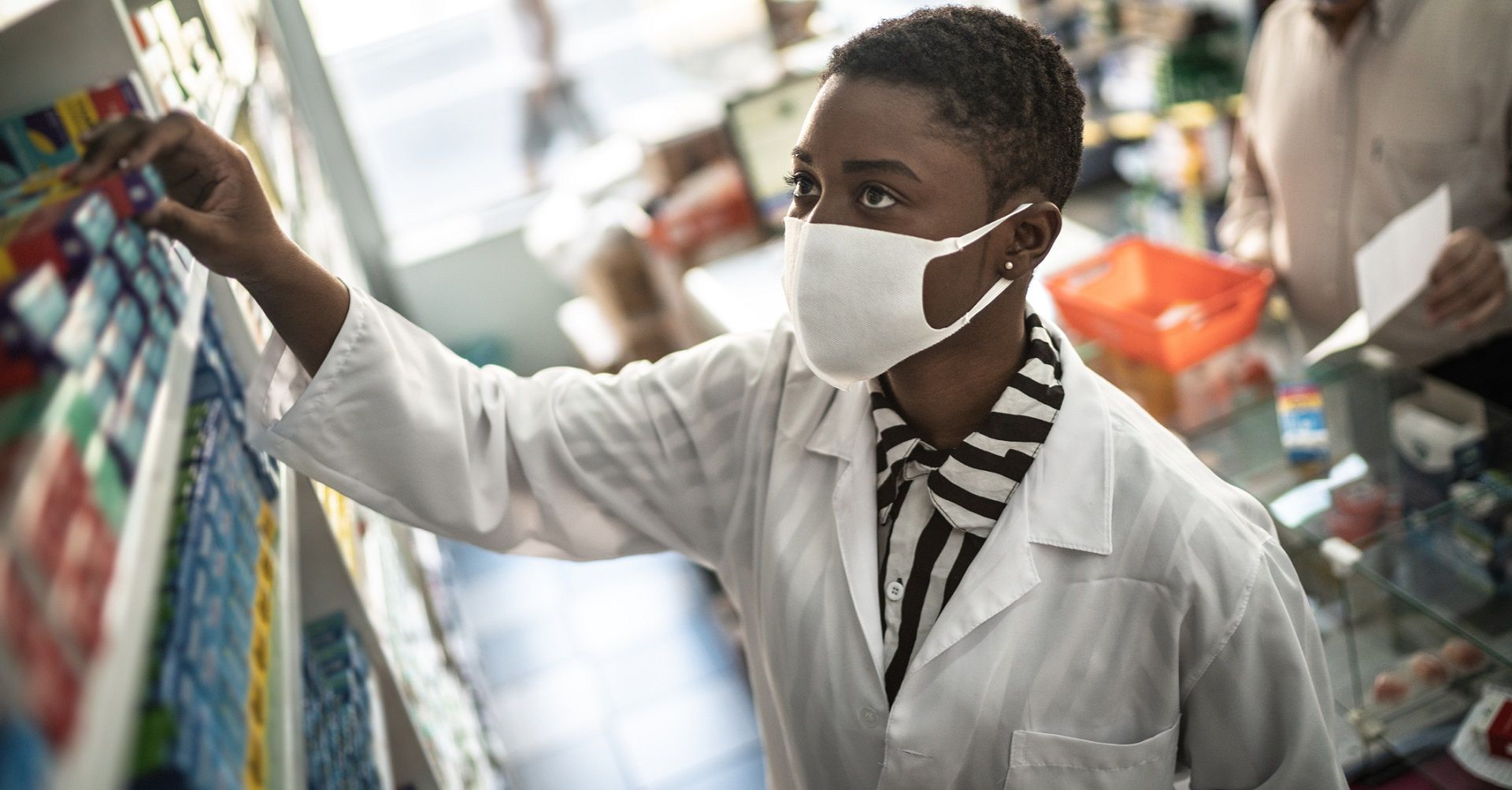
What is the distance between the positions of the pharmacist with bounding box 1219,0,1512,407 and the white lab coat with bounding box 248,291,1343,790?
1.23 metres

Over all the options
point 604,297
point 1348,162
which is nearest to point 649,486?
point 1348,162

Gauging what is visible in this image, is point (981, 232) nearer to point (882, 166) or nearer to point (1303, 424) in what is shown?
point (882, 166)

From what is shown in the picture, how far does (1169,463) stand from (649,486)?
729 mm

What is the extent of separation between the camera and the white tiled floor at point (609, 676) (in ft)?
11.4

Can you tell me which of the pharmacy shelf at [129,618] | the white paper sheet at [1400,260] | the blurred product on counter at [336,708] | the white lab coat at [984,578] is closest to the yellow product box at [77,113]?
the white lab coat at [984,578]

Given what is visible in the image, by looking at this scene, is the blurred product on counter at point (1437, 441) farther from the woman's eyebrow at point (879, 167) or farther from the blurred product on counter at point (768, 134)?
the blurred product on counter at point (768, 134)

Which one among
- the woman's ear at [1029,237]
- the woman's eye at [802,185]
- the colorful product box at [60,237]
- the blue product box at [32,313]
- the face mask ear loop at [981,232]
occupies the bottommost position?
the woman's ear at [1029,237]

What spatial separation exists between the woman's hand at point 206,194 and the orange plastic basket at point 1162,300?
6.03 ft

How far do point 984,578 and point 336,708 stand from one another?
0.92 meters

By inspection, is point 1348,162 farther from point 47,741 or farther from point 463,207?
point 463,207

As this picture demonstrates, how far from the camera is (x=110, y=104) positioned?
123 cm

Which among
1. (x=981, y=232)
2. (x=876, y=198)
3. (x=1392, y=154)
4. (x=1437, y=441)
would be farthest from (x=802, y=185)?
(x=1392, y=154)

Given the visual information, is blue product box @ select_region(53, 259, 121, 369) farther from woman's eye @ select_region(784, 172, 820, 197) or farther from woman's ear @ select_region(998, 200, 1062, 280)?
woman's ear @ select_region(998, 200, 1062, 280)

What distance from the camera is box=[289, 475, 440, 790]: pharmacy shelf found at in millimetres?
1688
